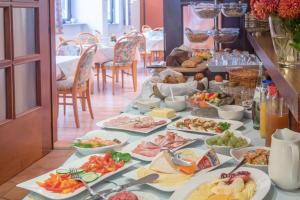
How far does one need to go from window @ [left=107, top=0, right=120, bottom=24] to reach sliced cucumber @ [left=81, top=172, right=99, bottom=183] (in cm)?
876

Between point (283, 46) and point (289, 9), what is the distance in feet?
0.59

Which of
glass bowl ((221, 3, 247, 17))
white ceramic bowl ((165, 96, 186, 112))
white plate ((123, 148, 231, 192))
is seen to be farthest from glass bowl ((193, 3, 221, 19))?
white plate ((123, 148, 231, 192))

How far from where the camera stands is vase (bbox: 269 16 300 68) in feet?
3.90

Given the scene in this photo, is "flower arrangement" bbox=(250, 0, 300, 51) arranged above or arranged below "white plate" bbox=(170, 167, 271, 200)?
above

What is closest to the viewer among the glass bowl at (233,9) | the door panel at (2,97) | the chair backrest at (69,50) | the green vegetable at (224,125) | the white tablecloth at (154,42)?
the green vegetable at (224,125)

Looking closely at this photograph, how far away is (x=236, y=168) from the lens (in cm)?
115

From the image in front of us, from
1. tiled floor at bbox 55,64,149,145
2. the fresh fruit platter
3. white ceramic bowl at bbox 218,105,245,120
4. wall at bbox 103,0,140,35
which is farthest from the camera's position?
wall at bbox 103,0,140,35

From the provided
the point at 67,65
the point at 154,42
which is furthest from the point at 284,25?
the point at 154,42

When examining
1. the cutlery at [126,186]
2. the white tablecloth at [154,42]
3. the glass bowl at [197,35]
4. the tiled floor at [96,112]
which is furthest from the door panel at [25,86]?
the white tablecloth at [154,42]

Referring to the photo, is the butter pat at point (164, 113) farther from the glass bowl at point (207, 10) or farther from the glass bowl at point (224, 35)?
the glass bowl at point (224, 35)

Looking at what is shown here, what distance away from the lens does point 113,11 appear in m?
10.1

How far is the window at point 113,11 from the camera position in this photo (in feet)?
32.2

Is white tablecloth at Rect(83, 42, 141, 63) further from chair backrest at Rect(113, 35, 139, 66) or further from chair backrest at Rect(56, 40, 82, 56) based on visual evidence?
chair backrest at Rect(56, 40, 82, 56)

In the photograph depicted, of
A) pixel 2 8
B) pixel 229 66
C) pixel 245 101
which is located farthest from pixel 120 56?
pixel 245 101
